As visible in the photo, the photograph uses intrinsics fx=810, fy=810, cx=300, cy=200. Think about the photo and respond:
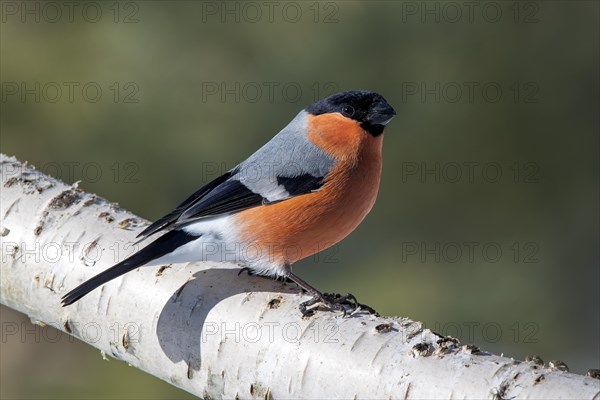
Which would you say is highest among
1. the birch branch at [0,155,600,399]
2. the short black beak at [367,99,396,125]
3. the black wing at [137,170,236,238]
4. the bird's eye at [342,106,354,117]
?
the bird's eye at [342,106,354,117]

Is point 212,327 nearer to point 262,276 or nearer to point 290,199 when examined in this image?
point 262,276

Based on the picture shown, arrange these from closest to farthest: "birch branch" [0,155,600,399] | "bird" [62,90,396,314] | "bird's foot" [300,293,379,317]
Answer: "birch branch" [0,155,600,399], "bird's foot" [300,293,379,317], "bird" [62,90,396,314]

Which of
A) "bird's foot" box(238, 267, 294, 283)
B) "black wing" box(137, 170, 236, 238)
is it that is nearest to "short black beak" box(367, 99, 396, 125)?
"black wing" box(137, 170, 236, 238)

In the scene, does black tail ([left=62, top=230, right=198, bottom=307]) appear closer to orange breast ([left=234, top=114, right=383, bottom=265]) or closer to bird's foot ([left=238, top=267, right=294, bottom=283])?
bird's foot ([left=238, top=267, right=294, bottom=283])

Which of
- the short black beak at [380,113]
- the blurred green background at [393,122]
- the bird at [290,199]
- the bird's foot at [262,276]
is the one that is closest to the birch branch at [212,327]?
the bird's foot at [262,276]

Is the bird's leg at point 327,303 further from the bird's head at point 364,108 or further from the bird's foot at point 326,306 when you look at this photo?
the bird's head at point 364,108

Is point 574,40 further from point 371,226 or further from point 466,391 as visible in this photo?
point 466,391
